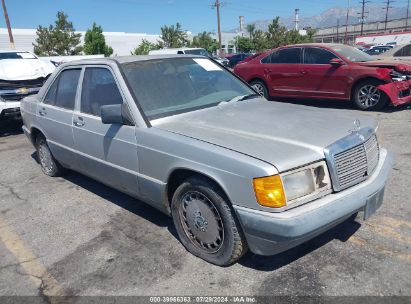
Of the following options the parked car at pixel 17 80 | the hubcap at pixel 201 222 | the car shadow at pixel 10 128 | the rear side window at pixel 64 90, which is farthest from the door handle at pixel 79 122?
the car shadow at pixel 10 128

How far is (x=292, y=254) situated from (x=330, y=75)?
6488mm

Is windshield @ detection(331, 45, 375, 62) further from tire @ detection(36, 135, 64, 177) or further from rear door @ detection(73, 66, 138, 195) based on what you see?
tire @ detection(36, 135, 64, 177)

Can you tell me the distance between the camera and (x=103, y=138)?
3.77 meters

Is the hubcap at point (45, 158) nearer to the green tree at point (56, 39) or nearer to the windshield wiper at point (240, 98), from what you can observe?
the windshield wiper at point (240, 98)

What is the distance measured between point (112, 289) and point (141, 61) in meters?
2.23

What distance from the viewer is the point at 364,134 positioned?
9.96ft

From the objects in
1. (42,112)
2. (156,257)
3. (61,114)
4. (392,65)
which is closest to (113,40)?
(392,65)

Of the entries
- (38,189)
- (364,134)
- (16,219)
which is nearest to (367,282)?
(364,134)

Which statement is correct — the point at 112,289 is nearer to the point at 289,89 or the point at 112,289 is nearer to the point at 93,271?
the point at 93,271

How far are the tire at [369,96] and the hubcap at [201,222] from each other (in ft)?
21.6

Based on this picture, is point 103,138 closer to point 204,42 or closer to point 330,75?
point 330,75

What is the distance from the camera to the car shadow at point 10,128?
8.93m

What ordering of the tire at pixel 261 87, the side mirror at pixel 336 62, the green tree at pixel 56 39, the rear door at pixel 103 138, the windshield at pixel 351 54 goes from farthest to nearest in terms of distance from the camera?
the green tree at pixel 56 39 < the tire at pixel 261 87 < the windshield at pixel 351 54 < the side mirror at pixel 336 62 < the rear door at pixel 103 138

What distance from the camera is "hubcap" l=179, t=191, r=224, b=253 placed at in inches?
115
